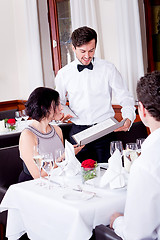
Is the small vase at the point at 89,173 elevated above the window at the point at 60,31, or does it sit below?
below

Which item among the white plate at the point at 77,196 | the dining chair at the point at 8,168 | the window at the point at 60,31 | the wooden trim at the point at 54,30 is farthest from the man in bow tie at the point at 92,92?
the wooden trim at the point at 54,30

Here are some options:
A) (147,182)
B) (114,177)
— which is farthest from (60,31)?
(147,182)

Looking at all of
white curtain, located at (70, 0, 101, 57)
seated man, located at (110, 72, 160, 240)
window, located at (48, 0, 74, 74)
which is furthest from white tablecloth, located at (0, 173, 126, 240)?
window, located at (48, 0, 74, 74)

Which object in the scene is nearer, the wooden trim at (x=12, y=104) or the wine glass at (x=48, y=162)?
the wine glass at (x=48, y=162)

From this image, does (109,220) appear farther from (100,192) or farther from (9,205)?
(9,205)

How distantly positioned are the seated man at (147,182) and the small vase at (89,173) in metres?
0.67

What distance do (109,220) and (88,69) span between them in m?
1.69

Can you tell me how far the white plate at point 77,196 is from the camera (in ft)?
7.52

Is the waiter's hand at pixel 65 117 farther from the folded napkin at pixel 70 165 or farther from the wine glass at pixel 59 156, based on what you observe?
the wine glass at pixel 59 156

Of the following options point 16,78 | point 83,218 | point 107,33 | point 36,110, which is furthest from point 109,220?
point 16,78

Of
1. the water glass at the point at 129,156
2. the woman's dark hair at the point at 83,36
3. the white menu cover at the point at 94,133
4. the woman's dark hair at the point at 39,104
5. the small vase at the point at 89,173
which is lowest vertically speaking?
the small vase at the point at 89,173

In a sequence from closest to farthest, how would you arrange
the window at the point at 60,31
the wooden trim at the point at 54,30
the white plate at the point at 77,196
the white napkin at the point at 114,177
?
the white plate at the point at 77,196 → the white napkin at the point at 114,177 → the window at the point at 60,31 → the wooden trim at the point at 54,30

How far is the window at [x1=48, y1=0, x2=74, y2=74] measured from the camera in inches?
244

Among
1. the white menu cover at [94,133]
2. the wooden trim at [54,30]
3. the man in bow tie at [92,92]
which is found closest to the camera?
the white menu cover at [94,133]
